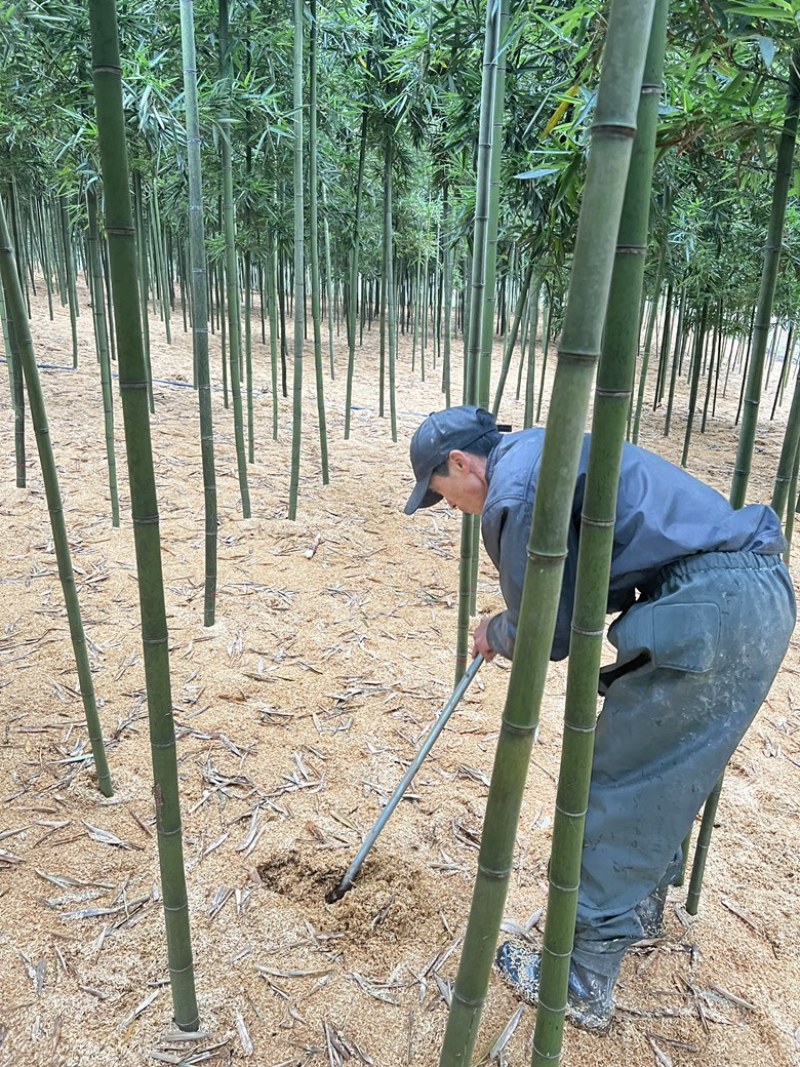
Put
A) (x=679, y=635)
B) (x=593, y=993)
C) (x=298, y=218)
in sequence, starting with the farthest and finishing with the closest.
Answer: (x=298, y=218)
(x=593, y=993)
(x=679, y=635)

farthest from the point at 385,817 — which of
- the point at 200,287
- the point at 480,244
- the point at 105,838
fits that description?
the point at 200,287

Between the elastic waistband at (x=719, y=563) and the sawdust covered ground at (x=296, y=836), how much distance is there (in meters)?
1.01

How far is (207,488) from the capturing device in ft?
10.2

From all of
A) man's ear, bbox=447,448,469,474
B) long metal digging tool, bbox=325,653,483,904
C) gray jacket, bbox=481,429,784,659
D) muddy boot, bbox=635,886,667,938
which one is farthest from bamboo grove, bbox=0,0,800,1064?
man's ear, bbox=447,448,469,474

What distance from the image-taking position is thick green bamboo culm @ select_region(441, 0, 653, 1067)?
70cm

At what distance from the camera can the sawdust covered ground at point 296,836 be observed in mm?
1588

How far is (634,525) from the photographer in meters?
1.44

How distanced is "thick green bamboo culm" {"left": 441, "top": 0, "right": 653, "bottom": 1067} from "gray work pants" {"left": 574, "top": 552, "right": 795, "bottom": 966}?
23.9 inches

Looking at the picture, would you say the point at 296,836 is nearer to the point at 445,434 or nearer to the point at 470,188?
the point at 445,434

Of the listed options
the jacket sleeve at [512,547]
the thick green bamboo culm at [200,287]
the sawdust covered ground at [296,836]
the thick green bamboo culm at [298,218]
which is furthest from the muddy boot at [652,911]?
the thick green bamboo culm at [298,218]

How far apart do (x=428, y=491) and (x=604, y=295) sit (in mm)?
1104

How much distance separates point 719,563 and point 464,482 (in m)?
0.58

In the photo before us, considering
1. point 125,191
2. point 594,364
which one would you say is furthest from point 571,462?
point 125,191

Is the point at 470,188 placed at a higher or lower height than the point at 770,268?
higher
